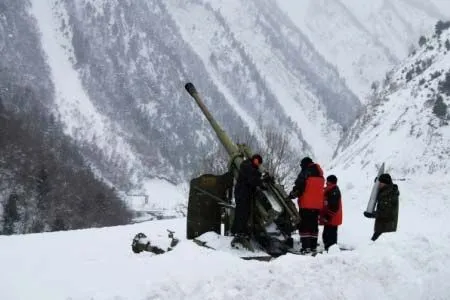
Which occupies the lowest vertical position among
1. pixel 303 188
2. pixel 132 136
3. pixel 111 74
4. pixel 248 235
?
pixel 248 235

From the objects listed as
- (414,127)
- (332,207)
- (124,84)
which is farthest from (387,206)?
(124,84)

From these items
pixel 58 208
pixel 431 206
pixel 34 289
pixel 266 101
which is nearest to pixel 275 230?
pixel 34 289

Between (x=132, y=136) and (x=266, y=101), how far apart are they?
6054 centimetres

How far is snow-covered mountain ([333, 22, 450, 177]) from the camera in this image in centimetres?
4159

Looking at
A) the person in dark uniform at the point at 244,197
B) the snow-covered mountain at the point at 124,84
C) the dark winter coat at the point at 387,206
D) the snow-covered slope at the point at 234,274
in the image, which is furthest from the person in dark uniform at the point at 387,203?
the snow-covered mountain at the point at 124,84

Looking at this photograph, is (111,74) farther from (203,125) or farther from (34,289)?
(34,289)

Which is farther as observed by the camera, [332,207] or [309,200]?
[332,207]

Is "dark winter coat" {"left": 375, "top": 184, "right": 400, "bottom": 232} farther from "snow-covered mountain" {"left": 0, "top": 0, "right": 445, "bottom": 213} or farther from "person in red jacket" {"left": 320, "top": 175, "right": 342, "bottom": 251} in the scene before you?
"snow-covered mountain" {"left": 0, "top": 0, "right": 445, "bottom": 213}

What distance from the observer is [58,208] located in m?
65.2

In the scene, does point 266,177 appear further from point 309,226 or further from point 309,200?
point 309,226

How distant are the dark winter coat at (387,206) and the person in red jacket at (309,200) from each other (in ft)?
3.79

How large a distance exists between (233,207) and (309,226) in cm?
136

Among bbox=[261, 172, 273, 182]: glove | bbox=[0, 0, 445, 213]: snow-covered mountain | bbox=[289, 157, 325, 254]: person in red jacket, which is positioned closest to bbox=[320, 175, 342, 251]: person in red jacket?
bbox=[289, 157, 325, 254]: person in red jacket

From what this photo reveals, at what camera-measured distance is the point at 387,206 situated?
9.77 m
